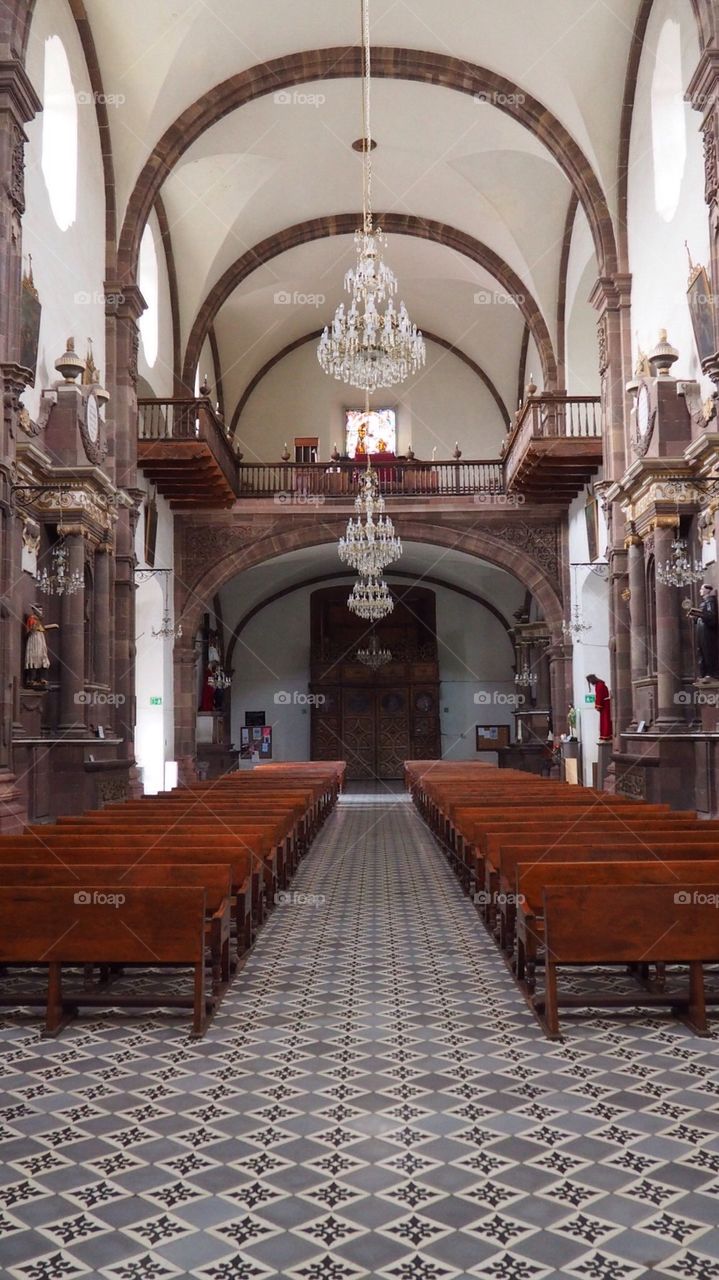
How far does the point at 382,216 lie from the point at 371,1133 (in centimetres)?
2089

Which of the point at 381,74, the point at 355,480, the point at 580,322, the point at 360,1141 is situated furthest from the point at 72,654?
the point at 580,322

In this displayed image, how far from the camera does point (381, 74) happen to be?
16.5 meters

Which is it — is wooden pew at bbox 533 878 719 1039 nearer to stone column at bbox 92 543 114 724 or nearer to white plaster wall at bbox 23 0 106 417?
white plaster wall at bbox 23 0 106 417

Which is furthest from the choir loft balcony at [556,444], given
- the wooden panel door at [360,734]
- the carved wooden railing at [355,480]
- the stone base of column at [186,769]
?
the wooden panel door at [360,734]

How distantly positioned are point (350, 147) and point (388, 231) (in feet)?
10.6

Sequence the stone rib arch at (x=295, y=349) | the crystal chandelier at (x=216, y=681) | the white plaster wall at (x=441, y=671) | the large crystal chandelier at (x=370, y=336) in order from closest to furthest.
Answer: the large crystal chandelier at (x=370, y=336)
the crystal chandelier at (x=216, y=681)
the stone rib arch at (x=295, y=349)
the white plaster wall at (x=441, y=671)

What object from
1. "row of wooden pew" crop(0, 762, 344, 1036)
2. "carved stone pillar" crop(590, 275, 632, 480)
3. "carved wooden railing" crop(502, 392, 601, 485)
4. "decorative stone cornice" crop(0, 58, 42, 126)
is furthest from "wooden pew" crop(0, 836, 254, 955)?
"carved wooden railing" crop(502, 392, 601, 485)

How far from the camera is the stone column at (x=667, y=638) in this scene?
40.4 ft

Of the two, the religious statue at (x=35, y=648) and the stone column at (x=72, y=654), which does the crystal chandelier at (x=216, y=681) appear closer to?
the stone column at (x=72, y=654)

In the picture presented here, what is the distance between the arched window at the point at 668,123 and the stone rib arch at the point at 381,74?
1630mm

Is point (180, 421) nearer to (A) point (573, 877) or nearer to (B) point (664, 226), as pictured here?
(B) point (664, 226)

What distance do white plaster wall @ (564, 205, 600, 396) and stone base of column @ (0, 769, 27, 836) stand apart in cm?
1428

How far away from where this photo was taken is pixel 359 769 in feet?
104

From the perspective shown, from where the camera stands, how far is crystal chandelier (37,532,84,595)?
12086 mm
